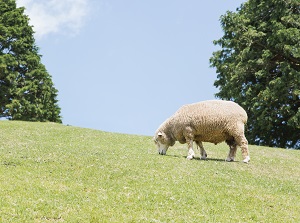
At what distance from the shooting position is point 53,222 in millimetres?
10820

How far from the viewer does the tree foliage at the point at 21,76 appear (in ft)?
155

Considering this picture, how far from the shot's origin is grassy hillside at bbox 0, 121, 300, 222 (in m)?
11.8

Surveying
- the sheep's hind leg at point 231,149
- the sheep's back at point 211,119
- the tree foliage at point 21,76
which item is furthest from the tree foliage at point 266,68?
the tree foliage at point 21,76

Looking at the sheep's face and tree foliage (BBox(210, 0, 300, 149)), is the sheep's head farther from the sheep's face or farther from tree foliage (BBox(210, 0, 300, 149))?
tree foliage (BBox(210, 0, 300, 149))

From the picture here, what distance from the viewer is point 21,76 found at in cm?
5006

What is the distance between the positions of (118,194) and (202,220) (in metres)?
3.05

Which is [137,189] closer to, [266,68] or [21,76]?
[266,68]

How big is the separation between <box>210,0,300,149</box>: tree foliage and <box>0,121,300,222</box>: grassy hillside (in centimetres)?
1722

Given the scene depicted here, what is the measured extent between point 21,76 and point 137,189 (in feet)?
130

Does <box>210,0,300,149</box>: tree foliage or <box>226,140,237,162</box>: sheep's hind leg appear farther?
<box>210,0,300,149</box>: tree foliage

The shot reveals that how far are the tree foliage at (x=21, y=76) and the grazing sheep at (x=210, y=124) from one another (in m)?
30.0

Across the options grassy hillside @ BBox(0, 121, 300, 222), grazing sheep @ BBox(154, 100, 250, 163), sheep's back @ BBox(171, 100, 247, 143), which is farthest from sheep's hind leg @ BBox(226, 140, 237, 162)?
grassy hillside @ BBox(0, 121, 300, 222)

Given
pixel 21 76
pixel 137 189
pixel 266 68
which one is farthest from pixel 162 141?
pixel 21 76

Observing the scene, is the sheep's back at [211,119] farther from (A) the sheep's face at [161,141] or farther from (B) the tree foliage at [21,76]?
(B) the tree foliage at [21,76]
